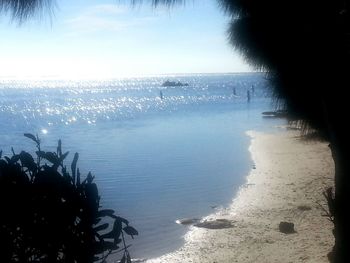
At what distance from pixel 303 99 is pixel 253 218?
6.84 metres

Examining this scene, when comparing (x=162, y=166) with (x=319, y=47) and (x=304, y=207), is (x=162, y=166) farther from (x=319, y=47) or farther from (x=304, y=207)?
(x=319, y=47)

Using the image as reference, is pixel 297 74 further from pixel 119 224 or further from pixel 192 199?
pixel 192 199

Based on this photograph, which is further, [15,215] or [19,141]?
[19,141]

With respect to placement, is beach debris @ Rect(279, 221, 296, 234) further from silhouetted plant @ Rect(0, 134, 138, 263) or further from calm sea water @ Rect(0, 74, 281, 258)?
silhouetted plant @ Rect(0, 134, 138, 263)

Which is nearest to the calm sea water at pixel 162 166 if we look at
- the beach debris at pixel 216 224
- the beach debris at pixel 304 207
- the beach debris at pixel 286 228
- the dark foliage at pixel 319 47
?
the beach debris at pixel 216 224

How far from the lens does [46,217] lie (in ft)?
7.14

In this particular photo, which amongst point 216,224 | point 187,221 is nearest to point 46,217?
point 216,224

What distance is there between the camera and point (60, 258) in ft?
7.14

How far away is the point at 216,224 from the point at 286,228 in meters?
2.14

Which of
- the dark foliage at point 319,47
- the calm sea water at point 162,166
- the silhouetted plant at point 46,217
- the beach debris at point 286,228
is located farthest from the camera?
the calm sea water at point 162,166

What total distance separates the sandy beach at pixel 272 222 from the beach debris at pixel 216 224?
16cm

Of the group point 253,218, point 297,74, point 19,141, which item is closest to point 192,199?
point 253,218

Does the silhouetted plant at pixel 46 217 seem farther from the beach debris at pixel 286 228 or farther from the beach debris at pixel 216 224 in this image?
the beach debris at pixel 216 224

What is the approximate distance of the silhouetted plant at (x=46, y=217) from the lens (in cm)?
213
